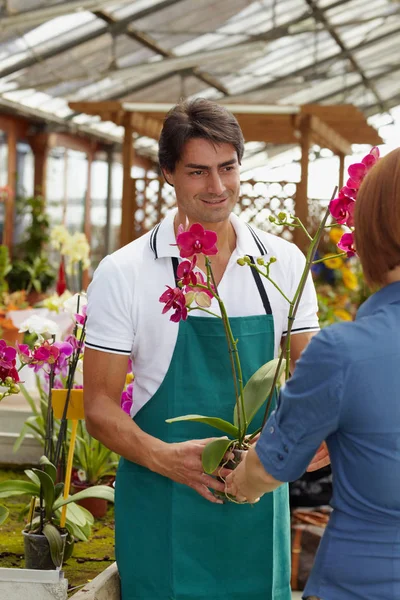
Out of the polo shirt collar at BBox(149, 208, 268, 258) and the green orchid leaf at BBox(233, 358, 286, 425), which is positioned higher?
the polo shirt collar at BBox(149, 208, 268, 258)

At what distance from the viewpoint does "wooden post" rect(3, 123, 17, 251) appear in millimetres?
11836

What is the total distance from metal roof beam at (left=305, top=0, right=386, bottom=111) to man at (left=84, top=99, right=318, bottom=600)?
33.2 ft

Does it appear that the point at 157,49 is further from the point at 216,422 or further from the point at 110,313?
the point at 216,422

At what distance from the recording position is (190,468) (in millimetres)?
1569

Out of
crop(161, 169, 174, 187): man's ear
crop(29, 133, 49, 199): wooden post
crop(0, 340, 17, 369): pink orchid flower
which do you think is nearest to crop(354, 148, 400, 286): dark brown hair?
crop(161, 169, 174, 187): man's ear

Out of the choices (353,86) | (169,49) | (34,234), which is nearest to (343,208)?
(169,49)

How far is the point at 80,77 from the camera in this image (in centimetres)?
1012

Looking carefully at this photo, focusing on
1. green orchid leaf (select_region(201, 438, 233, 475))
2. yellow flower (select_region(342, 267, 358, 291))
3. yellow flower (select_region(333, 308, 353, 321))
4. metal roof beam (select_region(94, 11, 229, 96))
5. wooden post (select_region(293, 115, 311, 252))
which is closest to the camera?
green orchid leaf (select_region(201, 438, 233, 475))

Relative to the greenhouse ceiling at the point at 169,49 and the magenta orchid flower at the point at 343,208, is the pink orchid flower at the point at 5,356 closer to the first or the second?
the magenta orchid flower at the point at 343,208

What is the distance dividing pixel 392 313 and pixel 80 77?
944cm

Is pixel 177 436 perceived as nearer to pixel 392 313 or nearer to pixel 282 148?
pixel 392 313

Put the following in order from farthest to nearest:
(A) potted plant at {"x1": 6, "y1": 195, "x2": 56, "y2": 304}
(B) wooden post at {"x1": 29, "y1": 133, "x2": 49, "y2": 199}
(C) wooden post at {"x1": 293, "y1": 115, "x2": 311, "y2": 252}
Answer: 1. (B) wooden post at {"x1": 29, "y1": 133, "x2": 49, "y2": 199}
2. (A) potted plant at {"x1": 6, "y1": 195, "x2": 56, "y2": 304}
3. (C) wooden post at {"x1": 293, "y1": 115, "x2": 311, "y2": 252}

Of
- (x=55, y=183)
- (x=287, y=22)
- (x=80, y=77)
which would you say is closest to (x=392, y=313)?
(x=80, y=77)

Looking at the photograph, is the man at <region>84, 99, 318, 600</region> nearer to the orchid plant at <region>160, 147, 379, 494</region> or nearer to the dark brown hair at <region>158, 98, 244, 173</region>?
the dark brown hair at <region>158, 98, 244, 173</region>
